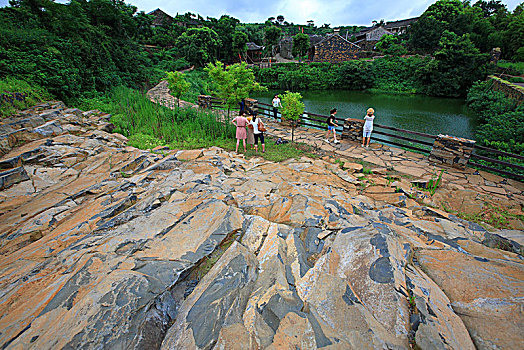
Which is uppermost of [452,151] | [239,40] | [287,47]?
[287,47]

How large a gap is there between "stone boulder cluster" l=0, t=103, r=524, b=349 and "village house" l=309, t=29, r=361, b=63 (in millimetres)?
42254

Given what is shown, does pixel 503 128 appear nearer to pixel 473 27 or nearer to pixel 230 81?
pixel 230 81

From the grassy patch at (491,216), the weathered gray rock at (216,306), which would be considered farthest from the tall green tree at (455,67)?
the weathered gray rock at (216,306)

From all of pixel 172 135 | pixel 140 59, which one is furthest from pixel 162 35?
pixel 172 135

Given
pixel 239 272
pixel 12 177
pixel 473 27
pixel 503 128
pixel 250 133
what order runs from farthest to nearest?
pixel 473 27 < pixel 503 128 < pixel 250 133 < pixel 12 177 < pixel 239 272

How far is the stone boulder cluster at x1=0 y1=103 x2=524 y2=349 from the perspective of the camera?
5.36 feet

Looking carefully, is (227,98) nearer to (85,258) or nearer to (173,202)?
(173,202)

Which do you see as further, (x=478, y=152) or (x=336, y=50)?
(x=336, y=50)

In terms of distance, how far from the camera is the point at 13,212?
3.55 m

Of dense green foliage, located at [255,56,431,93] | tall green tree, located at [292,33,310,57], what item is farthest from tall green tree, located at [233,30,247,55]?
tall green tree, located at [292,33,310,57]

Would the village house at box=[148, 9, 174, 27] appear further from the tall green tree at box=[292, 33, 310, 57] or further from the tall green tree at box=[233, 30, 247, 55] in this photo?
the tall green tree at box=[292, 33, 310, 57]

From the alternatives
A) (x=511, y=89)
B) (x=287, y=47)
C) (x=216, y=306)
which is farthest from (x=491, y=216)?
(x=287, y=47)

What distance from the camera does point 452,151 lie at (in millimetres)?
6488

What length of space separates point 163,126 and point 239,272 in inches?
300
